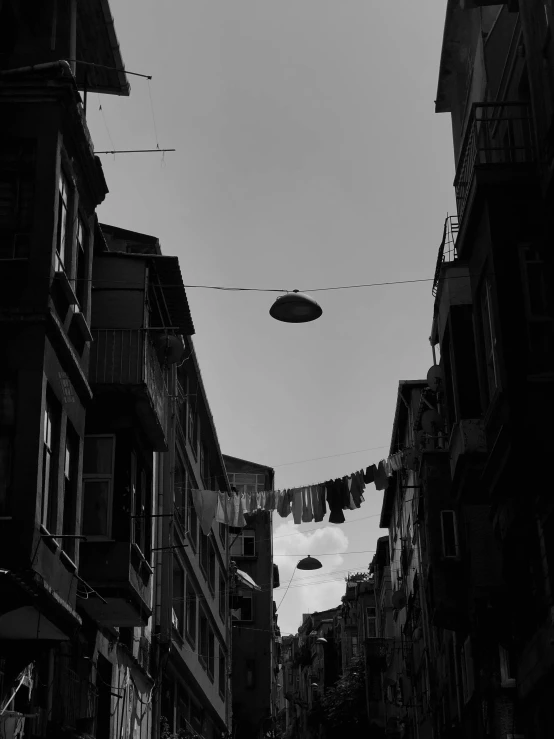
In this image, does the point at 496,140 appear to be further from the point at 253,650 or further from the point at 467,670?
the point at 253,650

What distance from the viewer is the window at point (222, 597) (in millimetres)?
43188

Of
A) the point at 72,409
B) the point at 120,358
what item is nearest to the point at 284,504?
the point at 120,358

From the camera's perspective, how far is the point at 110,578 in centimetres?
1772

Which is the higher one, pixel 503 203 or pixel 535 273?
pixel 503 203

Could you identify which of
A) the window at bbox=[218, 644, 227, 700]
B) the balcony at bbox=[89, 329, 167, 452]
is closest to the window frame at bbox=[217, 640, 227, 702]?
the window at bbox=[218, 644, 227, 700]

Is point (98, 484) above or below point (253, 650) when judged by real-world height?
below

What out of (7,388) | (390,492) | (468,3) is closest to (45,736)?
(7,388)

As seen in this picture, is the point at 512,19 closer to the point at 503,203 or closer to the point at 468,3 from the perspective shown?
the point at 468,3

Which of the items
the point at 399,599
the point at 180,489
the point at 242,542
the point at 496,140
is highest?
the point at 242,542

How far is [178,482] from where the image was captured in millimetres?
30266

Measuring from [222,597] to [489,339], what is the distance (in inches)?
1161

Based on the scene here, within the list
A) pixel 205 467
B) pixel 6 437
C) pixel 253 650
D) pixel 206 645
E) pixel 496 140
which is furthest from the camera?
pixel 253 650

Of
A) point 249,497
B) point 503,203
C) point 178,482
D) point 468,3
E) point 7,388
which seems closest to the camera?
point 7,388

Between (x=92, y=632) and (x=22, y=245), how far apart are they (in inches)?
290
